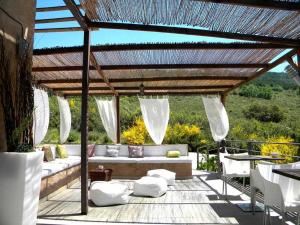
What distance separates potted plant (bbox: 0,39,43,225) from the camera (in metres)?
2.87

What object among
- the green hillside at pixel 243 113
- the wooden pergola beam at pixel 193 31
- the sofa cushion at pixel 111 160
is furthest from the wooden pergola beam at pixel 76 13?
the green hillside at pixel 243 113

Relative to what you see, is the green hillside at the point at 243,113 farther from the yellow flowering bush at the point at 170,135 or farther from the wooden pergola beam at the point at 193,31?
the wooden pergola beam at the point at 193,31

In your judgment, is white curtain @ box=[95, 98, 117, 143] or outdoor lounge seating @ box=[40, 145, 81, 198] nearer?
outdoor lounge seating @ box=[40, 145, 81, 198]

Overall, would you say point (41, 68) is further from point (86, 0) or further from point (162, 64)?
point (86, 0)

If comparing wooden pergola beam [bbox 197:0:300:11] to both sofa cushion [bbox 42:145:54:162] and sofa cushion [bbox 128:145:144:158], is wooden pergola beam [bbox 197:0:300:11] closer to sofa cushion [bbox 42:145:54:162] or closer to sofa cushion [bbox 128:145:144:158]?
sofa cushion [bbox 42:145:54:162]

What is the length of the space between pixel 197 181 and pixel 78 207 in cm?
364

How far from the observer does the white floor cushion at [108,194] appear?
17.1ft

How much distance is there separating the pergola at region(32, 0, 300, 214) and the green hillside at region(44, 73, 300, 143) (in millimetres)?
6371

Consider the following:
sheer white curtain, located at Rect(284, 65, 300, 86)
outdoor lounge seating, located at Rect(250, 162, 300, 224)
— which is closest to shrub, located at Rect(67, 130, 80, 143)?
sheer white curtain, located at Rect(284, 65, 300, 86)

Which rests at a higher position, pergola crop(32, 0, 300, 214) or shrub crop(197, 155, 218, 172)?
pergola crop(32, 0, 300, 214)

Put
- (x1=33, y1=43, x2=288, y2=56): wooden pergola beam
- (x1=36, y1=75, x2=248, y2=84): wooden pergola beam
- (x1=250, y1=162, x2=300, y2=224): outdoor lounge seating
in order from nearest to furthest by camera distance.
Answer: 1. (x1=250, y1=162, x2=300, y2=224): outdoor lounge seating
2. (x1=33, y1=43, x2=288, y2=56): wooden pergola beam
3. (x1=36, y1=75, x2=248, y2=84): wooden pergola beam

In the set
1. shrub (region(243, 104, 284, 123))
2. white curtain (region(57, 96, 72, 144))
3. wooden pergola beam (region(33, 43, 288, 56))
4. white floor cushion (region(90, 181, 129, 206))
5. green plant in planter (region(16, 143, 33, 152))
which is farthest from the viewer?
shrub (region(243, 104, 284, 123))

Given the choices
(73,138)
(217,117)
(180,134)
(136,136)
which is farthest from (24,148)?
(73,138)

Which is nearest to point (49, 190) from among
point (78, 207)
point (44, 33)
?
point (78, 207)
